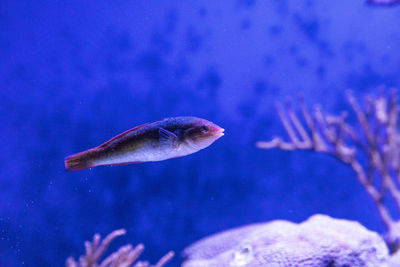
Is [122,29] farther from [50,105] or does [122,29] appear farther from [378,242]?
[378,242]

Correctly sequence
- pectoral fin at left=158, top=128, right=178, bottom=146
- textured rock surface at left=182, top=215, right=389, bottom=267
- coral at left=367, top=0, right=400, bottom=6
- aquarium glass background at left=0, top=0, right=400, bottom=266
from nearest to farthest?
pectoral fin at left=158, top=128, right=178, bottom=146 < textured rock surface at left=182, top=215, right=389, bottom=267 < aquarium glass background at left=0, top=0, right=400, bottom=266 < coral at left=367, top=0, right=400, bottom=6

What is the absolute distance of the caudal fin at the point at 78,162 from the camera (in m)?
1.03

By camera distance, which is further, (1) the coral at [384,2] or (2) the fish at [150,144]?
(1) the coral at [384,2]

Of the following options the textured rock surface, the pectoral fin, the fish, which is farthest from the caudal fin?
the textured rock surface

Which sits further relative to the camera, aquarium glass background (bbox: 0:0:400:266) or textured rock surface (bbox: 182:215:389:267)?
aquarium glass background (bbox: 0:0:400:266)

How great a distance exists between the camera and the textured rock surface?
2400 mm

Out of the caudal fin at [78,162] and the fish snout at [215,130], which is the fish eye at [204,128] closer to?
the fish snout at [215,130]

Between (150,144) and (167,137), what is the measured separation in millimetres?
60

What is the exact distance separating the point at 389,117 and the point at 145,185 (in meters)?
3.85

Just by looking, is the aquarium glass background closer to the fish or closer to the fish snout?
the fish

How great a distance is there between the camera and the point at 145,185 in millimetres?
5895

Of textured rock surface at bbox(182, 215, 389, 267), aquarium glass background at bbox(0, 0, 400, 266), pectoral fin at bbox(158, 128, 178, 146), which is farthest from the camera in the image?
aquarium glass background at bbox(0, 0, 400, 266)

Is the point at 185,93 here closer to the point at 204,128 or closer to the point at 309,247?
the point at 309,247

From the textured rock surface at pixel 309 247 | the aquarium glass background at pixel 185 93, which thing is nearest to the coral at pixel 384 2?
the aquarium glass background at pixel 185 93
